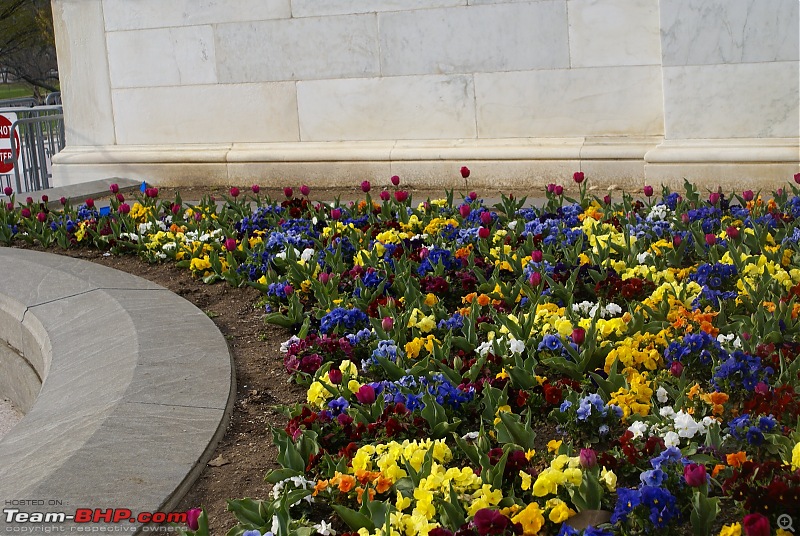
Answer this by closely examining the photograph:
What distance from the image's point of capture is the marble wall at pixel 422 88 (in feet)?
23.2

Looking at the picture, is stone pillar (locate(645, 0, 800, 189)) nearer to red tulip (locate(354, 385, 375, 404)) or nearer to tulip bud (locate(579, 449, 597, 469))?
red tulip (locate(354, 385, 375, 404))

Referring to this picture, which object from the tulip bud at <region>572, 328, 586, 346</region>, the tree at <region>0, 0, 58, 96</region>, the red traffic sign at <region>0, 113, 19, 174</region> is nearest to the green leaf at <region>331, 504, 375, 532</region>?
the tulip bud at <region>572, 328, 586, 346</region>

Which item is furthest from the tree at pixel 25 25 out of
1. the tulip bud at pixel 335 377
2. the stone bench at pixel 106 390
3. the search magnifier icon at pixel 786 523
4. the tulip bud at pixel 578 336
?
the search magnifier icon at pixel 786 523

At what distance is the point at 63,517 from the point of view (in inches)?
108

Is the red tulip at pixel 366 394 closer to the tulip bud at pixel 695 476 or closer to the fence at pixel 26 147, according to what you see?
the tulip bud at pixel 695 476

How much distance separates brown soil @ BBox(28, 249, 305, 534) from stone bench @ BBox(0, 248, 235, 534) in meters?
0.06

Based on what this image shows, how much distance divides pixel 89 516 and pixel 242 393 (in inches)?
44.3

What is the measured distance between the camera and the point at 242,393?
3820 millimetres

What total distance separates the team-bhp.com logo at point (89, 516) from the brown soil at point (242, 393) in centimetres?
15

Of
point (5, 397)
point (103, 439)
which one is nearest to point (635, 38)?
point (5, 397)

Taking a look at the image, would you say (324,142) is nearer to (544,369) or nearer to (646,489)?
(544,369)

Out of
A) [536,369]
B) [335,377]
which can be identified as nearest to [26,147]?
[335,377]

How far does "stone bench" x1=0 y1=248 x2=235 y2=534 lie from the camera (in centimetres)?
295

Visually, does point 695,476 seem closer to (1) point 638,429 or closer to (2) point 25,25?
(1) point 638,429
